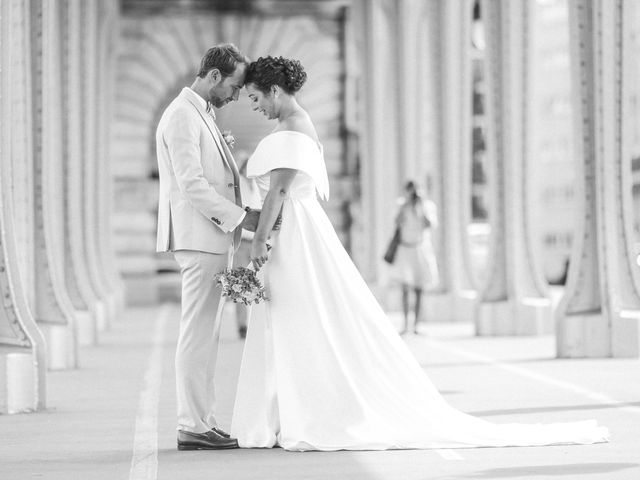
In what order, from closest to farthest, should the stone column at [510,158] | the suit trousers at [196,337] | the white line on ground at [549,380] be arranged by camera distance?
the suit trousers at [196,337] < the white line on ground at [549,380] < the stone column at [510,158]

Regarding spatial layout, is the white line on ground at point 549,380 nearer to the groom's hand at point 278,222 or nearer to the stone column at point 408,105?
the groom's hand at point 278,222

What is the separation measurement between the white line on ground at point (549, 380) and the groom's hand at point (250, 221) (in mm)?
2649

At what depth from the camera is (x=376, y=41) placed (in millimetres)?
27391

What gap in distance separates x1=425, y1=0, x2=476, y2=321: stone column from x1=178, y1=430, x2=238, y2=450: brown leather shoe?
1449 cm

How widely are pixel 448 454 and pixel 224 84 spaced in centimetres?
208

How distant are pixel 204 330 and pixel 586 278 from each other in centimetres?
704

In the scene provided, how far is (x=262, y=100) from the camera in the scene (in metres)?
7.58

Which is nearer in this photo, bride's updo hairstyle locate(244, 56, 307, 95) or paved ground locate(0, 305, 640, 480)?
paved ground locate(0, 305, 640, 480)

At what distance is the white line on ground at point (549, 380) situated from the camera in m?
9.22

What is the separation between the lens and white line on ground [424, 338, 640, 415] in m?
9.22

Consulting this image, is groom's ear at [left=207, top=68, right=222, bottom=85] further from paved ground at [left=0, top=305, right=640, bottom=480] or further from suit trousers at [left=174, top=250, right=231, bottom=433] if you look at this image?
paved ground at [left=0, top=305, right=640, bottom=480]

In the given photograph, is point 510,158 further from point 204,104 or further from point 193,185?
point 193,185

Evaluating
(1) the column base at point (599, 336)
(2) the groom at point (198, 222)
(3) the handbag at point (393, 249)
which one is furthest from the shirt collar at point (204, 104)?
(3) the handbag at point (393, 249)

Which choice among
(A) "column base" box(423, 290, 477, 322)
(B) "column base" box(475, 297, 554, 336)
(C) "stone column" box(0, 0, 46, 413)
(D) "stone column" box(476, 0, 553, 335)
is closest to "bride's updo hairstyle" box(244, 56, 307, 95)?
(C) "stone column" box(0, 0, 46, 413)
